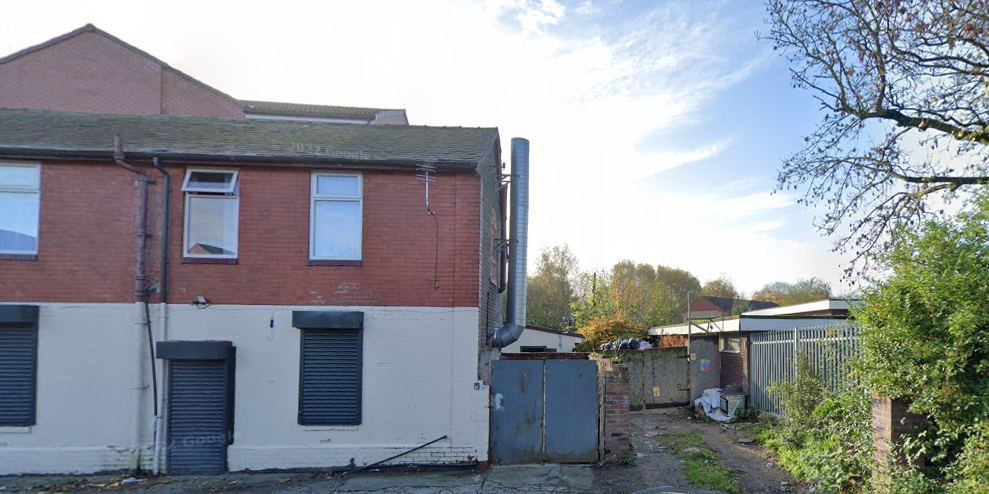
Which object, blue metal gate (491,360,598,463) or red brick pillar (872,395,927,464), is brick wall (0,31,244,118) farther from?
red brick pillar (872,395,927,464)

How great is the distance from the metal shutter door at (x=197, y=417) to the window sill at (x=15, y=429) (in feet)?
6.98

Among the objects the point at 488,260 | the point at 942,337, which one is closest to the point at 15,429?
the point at 488,260

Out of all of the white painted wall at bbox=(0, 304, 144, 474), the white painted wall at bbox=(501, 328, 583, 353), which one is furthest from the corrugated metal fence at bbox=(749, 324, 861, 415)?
the white painted wall at bbox=(0, 304, 144, 474)

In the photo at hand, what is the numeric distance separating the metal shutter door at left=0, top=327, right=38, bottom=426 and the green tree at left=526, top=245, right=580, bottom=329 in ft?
99.4

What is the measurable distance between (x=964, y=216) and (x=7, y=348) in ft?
44.5

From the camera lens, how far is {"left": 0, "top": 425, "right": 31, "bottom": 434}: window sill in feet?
27.4

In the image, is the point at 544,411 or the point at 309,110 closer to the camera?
the point at 544,411

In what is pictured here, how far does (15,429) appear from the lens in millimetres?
8359

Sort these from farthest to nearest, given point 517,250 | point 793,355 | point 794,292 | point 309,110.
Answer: point 794,292 < point 309,110 < point 793,355 < point 517,250

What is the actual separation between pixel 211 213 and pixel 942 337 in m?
10.5

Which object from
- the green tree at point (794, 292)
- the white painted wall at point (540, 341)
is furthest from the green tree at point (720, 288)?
the white painted wall at point (540, 341)

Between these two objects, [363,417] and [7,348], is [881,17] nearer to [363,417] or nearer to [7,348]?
[363,417]

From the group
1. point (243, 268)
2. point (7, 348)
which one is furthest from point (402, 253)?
point (7, 348)

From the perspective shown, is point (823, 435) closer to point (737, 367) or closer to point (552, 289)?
→ point (737, 367)
